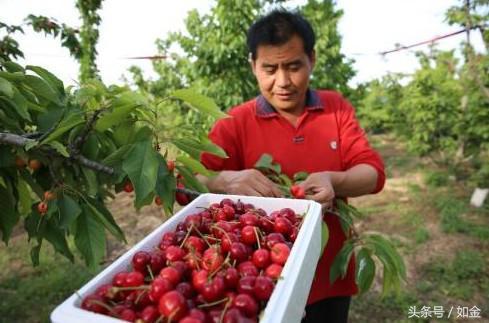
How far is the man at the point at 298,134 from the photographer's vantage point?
150 cm

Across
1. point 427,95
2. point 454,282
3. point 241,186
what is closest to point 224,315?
point 241,186

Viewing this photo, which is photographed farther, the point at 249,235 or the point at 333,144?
the point at 333,144

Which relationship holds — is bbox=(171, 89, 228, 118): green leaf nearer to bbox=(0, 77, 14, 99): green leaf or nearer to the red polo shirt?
bbox=(0, 77, 14, 99): green leaf

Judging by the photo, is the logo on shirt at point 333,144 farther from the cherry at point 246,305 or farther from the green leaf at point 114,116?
the cherry at point 246,305

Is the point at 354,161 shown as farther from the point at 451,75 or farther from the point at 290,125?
the point at 451,75

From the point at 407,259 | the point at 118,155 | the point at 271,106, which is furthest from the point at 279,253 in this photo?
the point at 407,259

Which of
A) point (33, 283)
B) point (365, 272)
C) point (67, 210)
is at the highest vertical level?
point (67, 210)

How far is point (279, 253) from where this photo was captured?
0.67 metres

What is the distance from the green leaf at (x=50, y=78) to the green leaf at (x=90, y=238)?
35 centimetres

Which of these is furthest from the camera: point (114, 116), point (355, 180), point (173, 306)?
point (355, 180)

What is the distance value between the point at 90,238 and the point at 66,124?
0.30 metres

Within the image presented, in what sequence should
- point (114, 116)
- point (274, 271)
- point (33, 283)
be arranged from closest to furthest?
point (274, 271) < point (114, 116) < point (33, 283)

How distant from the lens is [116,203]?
5.94m

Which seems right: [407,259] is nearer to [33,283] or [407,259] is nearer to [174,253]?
[174,253]
